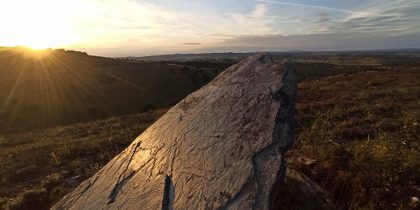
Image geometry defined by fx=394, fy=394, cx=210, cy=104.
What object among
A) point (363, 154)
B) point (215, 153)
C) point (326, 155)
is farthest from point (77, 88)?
point (215, 153)

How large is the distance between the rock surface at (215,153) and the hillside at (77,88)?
33.8 metres

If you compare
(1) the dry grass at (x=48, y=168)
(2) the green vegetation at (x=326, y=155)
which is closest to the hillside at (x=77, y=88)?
(2) the green vegetation at (x=326, y=155)

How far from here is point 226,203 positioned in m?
5.77

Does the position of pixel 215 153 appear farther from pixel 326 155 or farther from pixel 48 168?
pixel 48 168

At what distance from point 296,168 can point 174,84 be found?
5208 cm

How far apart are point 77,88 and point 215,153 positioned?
50.8 m

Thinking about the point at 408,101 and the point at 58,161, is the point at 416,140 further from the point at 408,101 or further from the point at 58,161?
the point at 58,161

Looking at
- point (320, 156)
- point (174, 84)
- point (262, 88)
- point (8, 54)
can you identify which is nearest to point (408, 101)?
point (320, 156)

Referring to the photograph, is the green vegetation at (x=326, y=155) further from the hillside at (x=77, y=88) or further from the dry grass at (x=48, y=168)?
the hillside at (x=77, y=88)

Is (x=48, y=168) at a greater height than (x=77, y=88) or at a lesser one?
greater

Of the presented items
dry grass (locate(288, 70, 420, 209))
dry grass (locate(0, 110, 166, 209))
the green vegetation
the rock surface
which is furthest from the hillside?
the rock surface

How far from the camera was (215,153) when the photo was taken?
22.7 feet

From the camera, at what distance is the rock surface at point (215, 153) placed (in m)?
6.06

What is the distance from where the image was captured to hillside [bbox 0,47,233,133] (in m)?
43.2
